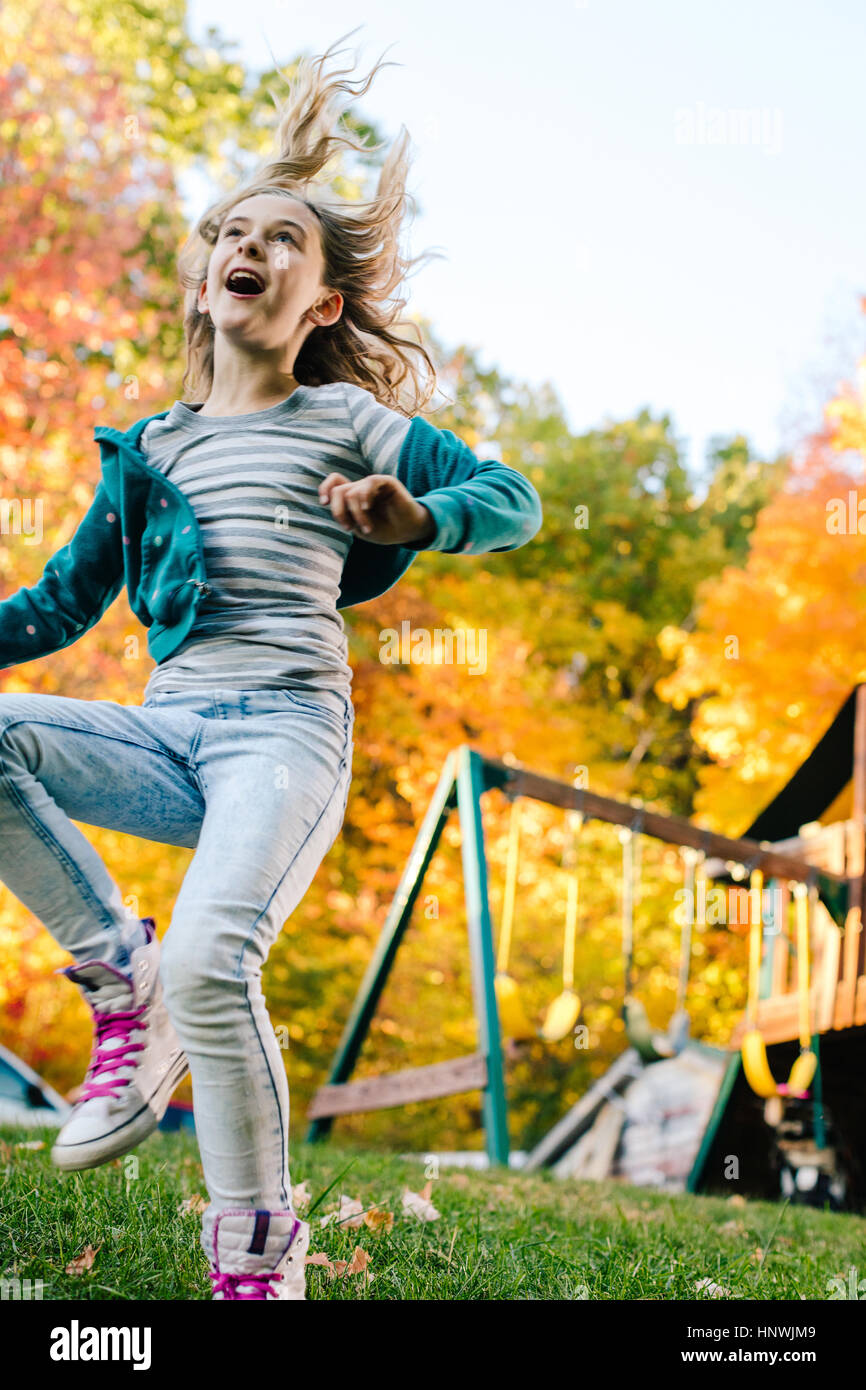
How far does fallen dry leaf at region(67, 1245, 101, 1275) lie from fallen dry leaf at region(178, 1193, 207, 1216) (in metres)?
0.44

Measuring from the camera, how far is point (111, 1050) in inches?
68.2

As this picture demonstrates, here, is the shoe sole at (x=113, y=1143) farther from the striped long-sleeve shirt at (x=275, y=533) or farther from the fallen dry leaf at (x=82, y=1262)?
the striped long-sleeve shirt at (x=275, y=533)

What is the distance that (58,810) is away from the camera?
169 centimetres

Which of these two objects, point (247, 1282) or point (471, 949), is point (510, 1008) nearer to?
point (471, 949)

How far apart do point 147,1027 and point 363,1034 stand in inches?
195

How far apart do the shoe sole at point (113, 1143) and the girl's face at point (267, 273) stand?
50.5 inches

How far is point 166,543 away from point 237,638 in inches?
8.4

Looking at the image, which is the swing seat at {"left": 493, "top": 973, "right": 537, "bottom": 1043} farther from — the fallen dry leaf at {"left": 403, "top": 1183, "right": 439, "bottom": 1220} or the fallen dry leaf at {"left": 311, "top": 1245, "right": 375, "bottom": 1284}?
the fallen dry leaf at {"left": 311, "top": 1245, "right": 375, "bottom": 1284}

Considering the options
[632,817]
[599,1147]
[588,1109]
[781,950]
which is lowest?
[599,1147]

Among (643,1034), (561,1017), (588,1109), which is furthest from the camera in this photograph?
(588,1109)

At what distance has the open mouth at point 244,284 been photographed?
1955 millimetres

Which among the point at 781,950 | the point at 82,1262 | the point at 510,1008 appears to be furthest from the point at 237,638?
the point at 781,950

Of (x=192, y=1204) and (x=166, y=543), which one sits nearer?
(x=166, y=543)
